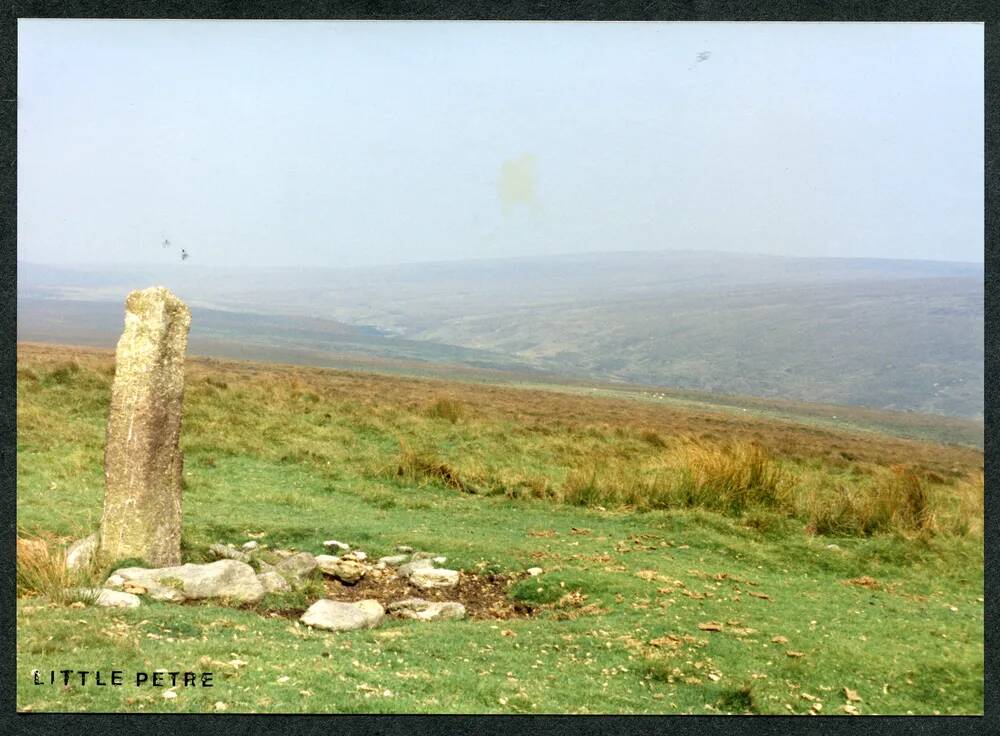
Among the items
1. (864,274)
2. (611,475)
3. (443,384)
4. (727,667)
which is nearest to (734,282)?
(864,274)

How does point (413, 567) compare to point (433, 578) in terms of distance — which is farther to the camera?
point (413, 567)

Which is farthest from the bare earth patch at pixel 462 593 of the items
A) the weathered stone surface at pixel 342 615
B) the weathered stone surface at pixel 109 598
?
the weathered stone surface at pixel 109 598

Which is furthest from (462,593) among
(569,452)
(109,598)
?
Answer: (569,452)

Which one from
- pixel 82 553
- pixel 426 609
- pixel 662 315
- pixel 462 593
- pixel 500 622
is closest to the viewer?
pixel 82 553

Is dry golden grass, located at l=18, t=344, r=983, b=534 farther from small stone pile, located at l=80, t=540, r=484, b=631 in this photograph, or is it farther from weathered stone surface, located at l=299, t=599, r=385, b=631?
weathered stone surface, located at l=299, t=599, r=385, b=631

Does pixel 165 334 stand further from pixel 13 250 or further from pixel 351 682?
pixel 351 682

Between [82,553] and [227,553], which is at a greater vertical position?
[82,553]

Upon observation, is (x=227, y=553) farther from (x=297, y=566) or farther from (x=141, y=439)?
(x=141, y=439)
